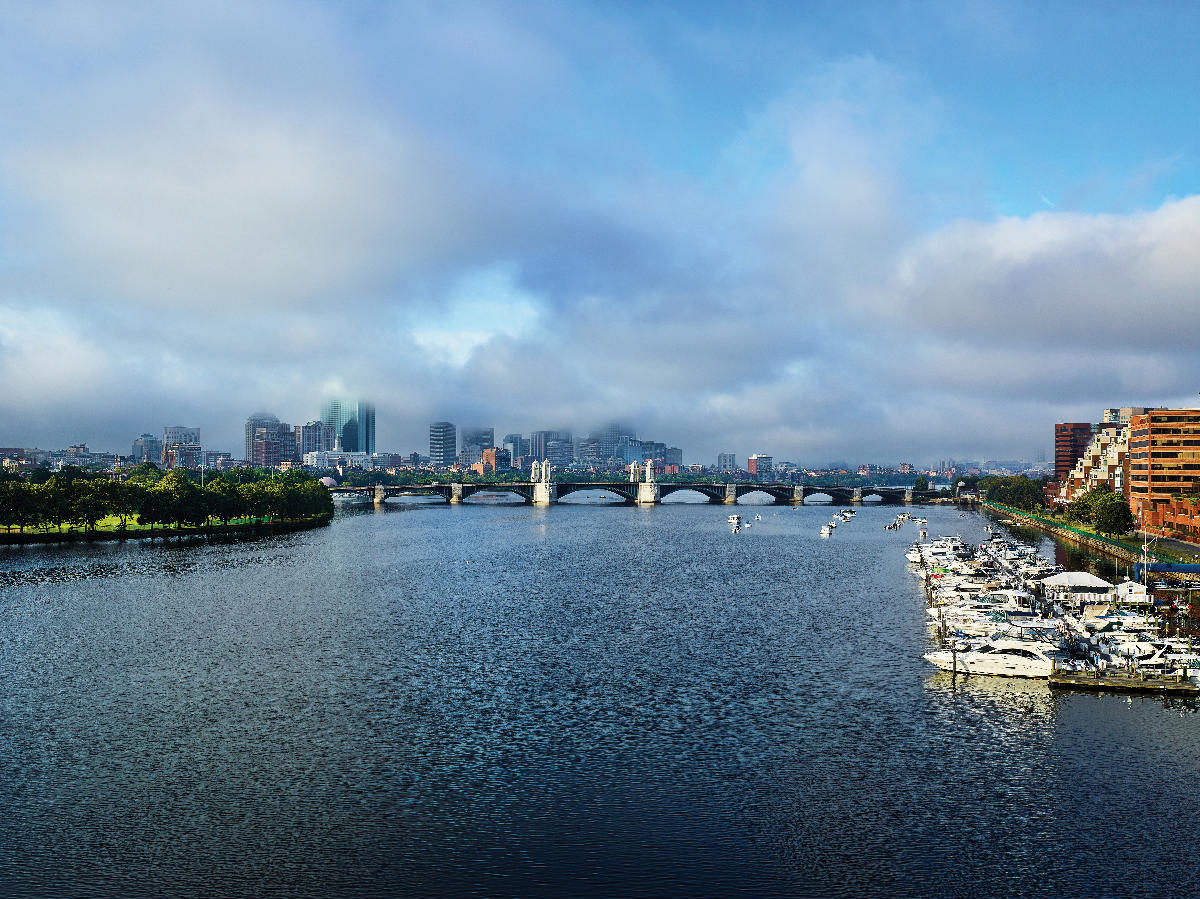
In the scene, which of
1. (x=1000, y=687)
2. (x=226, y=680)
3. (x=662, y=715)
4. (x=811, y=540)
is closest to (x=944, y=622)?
(x=1000, y=687)

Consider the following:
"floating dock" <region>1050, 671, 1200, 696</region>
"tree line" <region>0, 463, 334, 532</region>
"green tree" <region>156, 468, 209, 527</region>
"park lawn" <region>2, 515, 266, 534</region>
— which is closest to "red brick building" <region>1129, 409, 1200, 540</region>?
"floating dock" <region>1050, 671, 1200, 696</region>

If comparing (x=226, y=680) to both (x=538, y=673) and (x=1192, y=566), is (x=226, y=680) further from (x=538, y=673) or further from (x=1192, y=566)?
(x=1192, y=566)

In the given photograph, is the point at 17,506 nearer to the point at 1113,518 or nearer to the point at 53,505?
the point at 53,505

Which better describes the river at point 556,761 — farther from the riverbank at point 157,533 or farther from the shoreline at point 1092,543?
the riverbank at point 157,533

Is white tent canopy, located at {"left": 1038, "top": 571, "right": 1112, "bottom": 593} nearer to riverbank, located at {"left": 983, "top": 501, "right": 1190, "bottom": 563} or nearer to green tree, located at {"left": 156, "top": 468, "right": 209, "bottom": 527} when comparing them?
riverbank, located at {"left": 983, "top": 501, "right": 1190, "bottom": 563}

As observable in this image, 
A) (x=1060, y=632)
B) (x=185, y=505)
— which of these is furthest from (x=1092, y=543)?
(x=185, y=505)

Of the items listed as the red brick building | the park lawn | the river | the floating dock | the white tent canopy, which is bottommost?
the river
